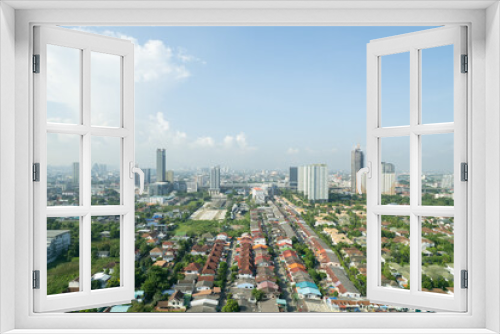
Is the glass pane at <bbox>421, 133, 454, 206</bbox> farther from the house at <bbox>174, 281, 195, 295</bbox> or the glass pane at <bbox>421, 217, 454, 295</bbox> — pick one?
the house at <bbox>174, 281, 195, 295</bbox>

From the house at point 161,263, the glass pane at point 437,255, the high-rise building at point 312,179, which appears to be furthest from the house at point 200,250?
the glass pane at point 437,255

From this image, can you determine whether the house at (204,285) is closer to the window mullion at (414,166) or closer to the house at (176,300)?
the house at (176,300)

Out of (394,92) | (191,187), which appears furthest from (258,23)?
(191,187)

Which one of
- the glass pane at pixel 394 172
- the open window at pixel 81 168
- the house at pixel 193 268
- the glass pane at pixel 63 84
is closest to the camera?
the open window at pixel 81 168

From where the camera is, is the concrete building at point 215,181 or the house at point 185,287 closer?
the house at point 185,287

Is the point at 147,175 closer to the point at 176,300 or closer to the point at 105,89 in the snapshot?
the point at 105,89

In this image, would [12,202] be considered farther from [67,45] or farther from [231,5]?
[231,5]

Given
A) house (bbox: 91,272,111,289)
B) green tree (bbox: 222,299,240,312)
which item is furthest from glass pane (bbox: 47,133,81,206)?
green tree (bbox: 222,299,240,312)
